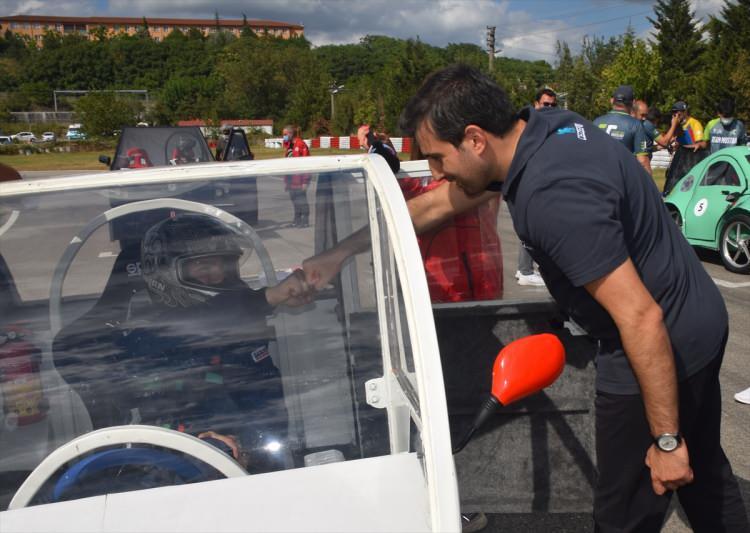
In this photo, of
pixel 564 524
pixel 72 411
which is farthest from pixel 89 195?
pixel 564 524

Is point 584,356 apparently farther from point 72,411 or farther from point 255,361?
point 72,411

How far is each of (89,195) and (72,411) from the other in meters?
0.62

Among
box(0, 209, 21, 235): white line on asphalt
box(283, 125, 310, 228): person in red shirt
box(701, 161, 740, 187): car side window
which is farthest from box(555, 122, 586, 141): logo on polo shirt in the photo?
box(701, 161, 740, 187): car side window

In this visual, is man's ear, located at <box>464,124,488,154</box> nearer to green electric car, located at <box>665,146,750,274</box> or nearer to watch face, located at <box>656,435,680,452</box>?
watch face, located at <box>656,435,680,452</box>

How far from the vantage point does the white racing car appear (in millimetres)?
1511

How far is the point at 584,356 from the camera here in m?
2.85

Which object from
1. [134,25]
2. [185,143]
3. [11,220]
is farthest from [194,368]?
[134,25]

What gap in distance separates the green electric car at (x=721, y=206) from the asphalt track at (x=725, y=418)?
188 centimetres

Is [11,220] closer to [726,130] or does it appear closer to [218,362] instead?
[218,362]

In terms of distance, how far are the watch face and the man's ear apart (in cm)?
93

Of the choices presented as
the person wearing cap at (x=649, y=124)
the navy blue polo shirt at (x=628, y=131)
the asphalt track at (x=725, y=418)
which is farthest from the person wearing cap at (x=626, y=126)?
the asphalt track at (x=725, y=418)

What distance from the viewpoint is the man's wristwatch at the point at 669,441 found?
2008mm

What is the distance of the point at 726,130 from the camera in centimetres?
1160

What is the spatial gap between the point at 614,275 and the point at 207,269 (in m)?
1.06
